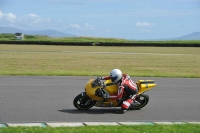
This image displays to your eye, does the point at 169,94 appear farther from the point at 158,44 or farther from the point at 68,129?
the point at 158,44

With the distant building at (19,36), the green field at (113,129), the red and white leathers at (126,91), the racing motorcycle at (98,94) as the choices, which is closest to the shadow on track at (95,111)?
the racing motorcycle at (98,94)

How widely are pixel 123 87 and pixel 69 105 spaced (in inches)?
69.6

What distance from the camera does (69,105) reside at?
10977mm

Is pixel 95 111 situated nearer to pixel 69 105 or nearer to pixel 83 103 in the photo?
pixel 83 103

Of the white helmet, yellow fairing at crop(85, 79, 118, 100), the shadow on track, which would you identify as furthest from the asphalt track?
the white helmet

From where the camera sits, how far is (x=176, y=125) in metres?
8.32

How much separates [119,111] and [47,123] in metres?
2.57

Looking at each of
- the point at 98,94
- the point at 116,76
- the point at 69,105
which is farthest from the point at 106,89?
the point at 69,105

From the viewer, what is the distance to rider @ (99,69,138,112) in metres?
10.0

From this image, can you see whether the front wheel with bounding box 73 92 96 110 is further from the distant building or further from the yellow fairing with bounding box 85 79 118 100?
the distant building

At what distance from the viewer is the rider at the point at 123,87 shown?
10.0 meters

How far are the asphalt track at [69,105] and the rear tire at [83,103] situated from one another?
15cm

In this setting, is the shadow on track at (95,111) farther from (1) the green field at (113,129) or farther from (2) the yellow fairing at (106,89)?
(1) the green field at (113,129)

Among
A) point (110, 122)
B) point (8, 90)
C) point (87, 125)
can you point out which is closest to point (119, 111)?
point (110, 122)
